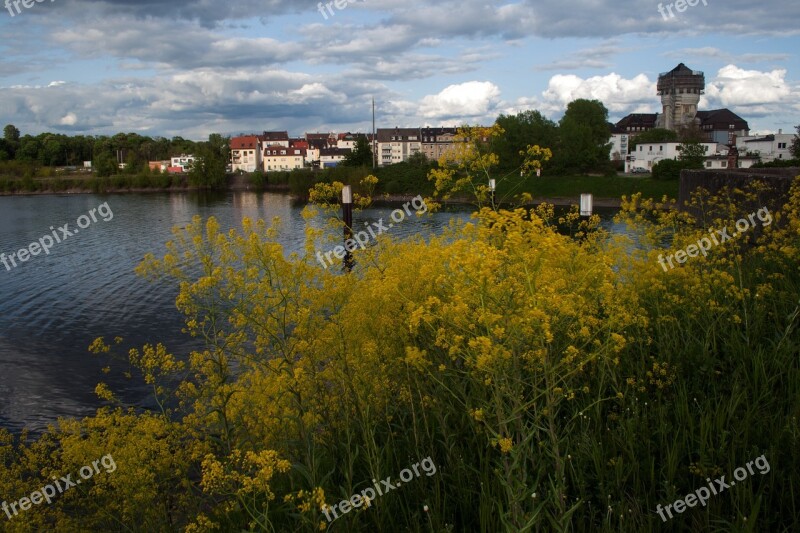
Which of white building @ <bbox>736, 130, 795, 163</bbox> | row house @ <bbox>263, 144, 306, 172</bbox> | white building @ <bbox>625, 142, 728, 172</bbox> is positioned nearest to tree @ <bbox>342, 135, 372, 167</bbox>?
white building @ <bbox>625, 142, 728, 172</bbox>

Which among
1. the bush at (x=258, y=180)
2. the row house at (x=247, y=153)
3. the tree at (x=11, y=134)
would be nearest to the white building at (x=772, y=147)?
the bush at (x=258, y=180)

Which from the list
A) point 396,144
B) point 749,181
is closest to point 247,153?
point 396,144

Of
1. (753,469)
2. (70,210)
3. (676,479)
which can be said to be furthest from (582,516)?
(70,210)

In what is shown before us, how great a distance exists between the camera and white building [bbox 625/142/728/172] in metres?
92.7

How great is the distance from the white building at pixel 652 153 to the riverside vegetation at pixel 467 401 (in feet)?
309

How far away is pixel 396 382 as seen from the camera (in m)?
5.84

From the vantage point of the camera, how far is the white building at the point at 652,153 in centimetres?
9267

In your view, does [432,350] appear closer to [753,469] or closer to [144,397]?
[753,469]

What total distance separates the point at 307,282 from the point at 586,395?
292cm

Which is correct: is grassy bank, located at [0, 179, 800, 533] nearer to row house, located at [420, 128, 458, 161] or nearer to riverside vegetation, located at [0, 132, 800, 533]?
riverside vegetation, located at [0, 132, 800, 533]

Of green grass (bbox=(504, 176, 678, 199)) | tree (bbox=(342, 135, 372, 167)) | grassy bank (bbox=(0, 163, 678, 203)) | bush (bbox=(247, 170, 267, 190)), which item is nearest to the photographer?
green grass (bbox=(504, 176, 678, 199))

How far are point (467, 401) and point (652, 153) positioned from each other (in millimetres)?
101313

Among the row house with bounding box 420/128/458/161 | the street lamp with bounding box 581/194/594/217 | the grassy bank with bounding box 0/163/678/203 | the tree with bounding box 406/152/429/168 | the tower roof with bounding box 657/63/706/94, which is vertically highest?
the tower roof with bounding box 657/63/706/94

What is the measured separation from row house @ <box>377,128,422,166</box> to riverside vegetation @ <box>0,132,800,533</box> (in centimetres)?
15706
